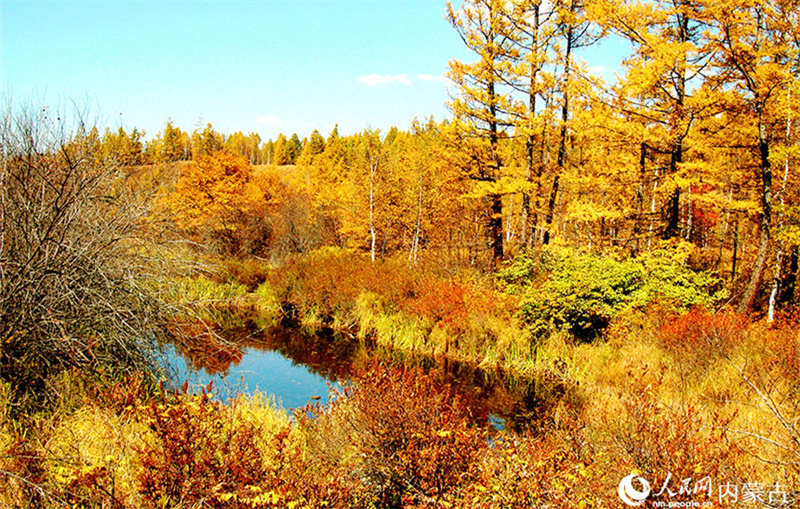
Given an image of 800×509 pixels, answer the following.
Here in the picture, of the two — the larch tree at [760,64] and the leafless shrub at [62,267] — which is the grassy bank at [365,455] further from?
the larch tree at [760,64]

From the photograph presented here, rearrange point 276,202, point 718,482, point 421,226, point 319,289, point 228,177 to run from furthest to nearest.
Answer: point 276,202
point 228,177
point 421,226
point 319,289
point 718,482

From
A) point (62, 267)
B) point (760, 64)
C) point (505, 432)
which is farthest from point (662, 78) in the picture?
point (62, 267)

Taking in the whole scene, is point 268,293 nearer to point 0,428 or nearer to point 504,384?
point 504,384

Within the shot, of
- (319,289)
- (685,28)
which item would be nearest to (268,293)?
(319,289)

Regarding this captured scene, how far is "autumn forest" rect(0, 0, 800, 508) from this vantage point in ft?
11.8

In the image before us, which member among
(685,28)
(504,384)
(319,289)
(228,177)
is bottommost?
(504,384)

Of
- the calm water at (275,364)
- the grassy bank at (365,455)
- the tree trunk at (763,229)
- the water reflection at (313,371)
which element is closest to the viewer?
the grassy bank at (365,455)

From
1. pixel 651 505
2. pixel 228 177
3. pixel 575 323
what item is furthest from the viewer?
pixel 228 177

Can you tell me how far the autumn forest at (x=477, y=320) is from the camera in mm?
3588

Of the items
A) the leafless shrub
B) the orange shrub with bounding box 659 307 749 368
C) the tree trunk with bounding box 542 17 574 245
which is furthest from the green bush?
the leafless shrub

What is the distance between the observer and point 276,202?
30.0 meters

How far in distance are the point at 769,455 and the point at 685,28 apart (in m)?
11.7

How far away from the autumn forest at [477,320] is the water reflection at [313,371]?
0.15 meters

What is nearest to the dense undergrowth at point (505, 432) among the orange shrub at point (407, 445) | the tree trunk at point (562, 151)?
the orange shrub at point (407, 445)
